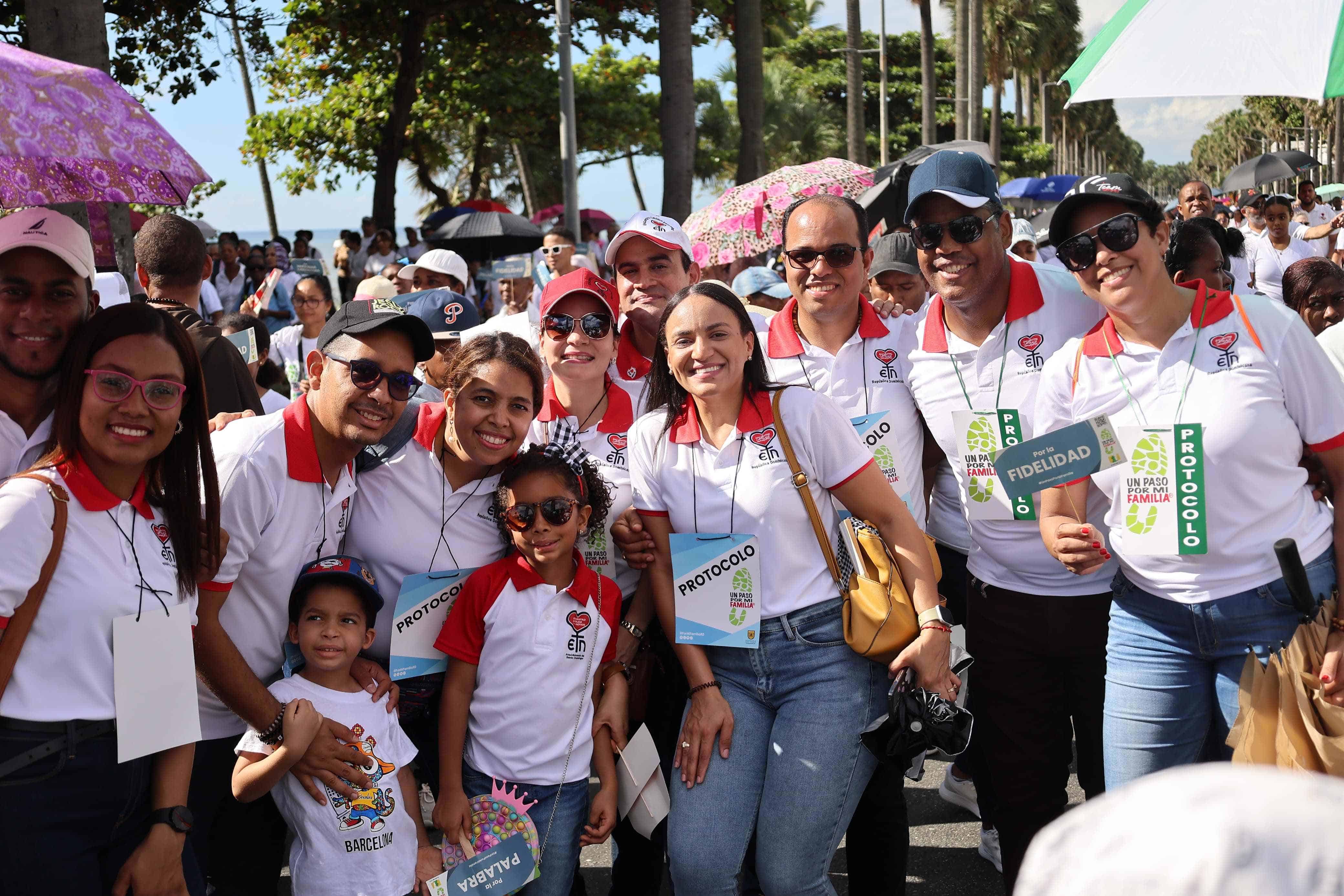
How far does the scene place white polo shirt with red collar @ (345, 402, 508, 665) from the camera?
3418 mm

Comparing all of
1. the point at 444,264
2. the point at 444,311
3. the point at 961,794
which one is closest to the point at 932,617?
the point at 961,794

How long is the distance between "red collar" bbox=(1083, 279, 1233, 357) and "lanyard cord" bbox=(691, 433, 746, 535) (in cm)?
Answer: 106

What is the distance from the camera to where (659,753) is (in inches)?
151

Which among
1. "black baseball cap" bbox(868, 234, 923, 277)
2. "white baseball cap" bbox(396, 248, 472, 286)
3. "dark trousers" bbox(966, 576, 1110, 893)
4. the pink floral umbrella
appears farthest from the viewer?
the pink floral umbrella

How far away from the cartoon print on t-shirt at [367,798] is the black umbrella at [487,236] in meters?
15.1

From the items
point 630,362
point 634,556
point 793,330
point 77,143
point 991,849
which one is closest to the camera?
point 77,143

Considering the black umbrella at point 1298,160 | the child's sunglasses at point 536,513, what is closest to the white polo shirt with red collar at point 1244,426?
the child's sunglasses at point 536,513

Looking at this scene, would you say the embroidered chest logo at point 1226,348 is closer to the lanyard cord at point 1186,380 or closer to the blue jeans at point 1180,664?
the lanyard cord at point 1186,380

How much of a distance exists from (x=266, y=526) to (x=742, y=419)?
1.41 meters

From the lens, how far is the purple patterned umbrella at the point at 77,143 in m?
2.83

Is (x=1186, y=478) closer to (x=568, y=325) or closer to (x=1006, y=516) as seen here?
(x=1006, y=516)

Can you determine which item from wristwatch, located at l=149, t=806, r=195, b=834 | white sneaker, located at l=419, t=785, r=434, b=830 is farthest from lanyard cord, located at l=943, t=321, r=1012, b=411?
white sneaker, located at l=419, t=785, r=434, b=830

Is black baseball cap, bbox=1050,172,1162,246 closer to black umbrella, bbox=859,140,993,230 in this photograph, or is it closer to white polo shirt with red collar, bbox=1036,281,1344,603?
white polo shirt with red collar, bbox=1036,281,1344,603

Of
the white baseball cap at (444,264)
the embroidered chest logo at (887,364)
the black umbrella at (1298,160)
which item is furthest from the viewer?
the black umbrella at (1298,160)
